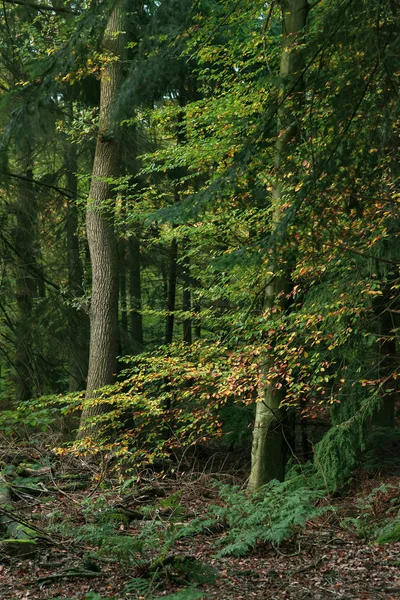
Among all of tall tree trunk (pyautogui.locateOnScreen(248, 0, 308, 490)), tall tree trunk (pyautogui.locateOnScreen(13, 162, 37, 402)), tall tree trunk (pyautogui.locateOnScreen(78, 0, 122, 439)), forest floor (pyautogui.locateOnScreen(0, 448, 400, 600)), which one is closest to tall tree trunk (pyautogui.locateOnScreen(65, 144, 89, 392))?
tall tree trunk (pyautogui.locateOnScreen(13, 162, 37, 402))

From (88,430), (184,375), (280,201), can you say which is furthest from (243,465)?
(280,201)

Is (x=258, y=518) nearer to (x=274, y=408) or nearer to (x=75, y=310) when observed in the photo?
(x=274, y=408)

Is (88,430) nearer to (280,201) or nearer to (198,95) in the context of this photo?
(280,201)

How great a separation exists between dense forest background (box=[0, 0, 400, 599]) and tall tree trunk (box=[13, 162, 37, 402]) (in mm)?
45

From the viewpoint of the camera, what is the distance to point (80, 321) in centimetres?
1326

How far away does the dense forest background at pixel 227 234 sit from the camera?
4.93 meters

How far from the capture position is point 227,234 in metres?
9.79

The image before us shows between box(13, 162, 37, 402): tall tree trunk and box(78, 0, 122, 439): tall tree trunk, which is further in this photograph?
box(13, 162, 37, 402): tall tree trunk

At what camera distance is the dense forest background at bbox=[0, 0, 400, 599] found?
→ 4.93m

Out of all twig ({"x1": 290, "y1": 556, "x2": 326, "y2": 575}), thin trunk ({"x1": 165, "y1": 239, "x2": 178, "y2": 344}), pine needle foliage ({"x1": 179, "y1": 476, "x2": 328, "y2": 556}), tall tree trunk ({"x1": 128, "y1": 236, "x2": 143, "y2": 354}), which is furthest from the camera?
thin trunk ({"x1": 165, "y1": 239, "x2": 178, "y2": 344})

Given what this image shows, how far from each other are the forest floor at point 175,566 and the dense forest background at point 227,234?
1.10ft

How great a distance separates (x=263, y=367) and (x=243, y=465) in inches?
156

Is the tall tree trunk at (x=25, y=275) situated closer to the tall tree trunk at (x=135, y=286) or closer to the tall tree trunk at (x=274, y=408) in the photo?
the tall tree trunk at (x=135, y=286)

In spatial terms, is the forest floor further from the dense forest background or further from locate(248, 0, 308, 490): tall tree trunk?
locate(248, 0, 308, 490): tall tree trunk
